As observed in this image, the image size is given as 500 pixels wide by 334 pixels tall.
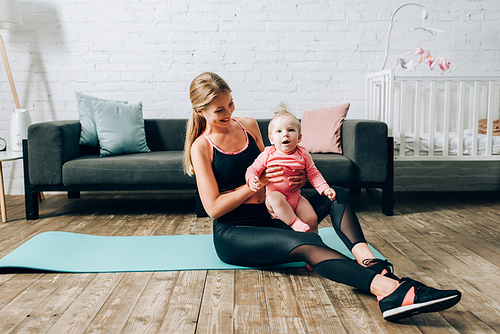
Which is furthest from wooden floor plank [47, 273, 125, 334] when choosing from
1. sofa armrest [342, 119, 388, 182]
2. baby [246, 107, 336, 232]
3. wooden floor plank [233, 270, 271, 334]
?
sofa armrest [342, 119, 388, 182]

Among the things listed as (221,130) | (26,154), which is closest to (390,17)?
(221,130)

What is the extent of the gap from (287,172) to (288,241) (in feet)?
1.11

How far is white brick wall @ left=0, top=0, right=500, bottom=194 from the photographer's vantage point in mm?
3328

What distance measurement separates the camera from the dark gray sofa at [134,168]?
253 cm

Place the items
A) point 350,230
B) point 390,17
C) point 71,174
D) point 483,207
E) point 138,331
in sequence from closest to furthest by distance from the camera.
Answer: point 138,331 → point 350,230 → point 71,174 → point 483,207 → point 390,17

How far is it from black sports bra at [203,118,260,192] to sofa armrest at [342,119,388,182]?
45.5 inches

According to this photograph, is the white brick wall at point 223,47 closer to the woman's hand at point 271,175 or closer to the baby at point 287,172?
the baby at point 287,172

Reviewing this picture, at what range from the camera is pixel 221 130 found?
163 cm

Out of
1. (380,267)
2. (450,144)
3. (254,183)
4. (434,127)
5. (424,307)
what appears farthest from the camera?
(450,144)

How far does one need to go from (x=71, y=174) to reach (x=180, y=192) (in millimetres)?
1158

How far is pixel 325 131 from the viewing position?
2848 mm

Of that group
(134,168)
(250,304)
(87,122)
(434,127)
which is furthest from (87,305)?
(434,127)

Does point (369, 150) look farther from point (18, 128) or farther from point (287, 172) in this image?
point (18, 128)

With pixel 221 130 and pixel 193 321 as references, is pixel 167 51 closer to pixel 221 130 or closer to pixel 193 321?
pixel 221 130
